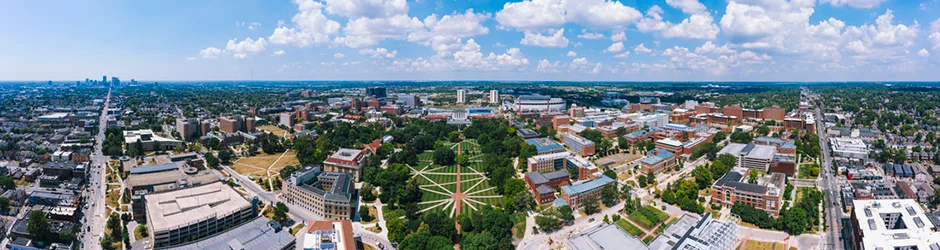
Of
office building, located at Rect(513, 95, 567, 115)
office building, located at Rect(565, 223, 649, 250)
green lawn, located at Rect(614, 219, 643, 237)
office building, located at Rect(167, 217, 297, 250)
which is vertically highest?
office building, located at Rect(513, 95, 567, 115)

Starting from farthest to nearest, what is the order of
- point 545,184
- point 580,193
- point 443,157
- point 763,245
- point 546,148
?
point 546,148
point 443,157
point 545,184
point 580,193
point 763,245

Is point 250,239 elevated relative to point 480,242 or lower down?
lower down

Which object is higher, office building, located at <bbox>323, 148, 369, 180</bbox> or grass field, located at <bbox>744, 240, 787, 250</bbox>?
office building, located at <bbox>323, 148, 369, 180</bbox>

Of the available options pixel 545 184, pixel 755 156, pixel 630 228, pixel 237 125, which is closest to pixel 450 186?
pixel 545 184

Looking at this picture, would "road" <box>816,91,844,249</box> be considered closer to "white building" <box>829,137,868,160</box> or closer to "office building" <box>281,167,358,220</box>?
"white building" <box>829,137,868,160</box>

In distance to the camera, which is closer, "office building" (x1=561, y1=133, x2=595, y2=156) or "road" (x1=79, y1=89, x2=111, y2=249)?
"road" (x1=79, y1=89, x2=111, y2=249)

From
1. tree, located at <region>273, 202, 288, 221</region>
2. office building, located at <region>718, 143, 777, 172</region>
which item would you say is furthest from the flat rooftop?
office building, located at <region>718, 143, 777, 172</region>

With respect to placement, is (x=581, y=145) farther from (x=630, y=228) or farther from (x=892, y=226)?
(x=892, y=226)
